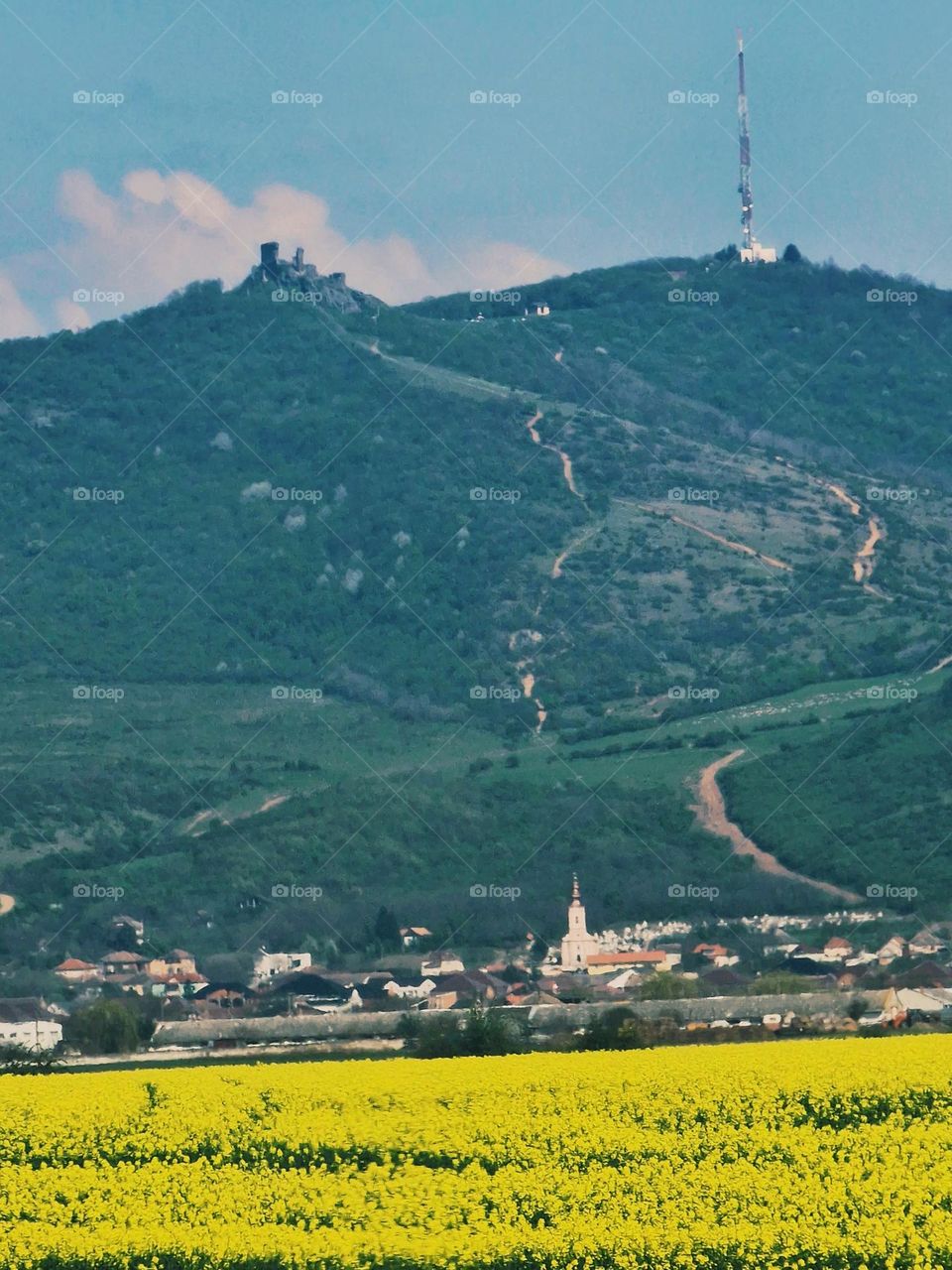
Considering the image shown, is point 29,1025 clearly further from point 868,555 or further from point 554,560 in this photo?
point 868,555

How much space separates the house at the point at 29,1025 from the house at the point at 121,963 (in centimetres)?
1326

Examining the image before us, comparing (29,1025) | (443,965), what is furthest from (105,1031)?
(443,965)

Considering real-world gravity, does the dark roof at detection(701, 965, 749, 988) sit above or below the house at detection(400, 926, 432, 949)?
below

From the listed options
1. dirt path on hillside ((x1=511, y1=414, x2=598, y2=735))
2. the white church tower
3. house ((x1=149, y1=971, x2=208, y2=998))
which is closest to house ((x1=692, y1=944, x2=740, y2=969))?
the white church tower

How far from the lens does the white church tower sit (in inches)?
2940

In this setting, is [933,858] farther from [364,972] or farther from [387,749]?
[387,749]

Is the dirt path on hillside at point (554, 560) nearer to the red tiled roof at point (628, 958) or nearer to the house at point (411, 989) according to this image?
the red tiled roof at point (628, 958)

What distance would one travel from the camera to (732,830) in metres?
90.8

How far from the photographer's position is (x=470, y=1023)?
40.4 metres

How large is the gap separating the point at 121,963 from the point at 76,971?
3.21 meters

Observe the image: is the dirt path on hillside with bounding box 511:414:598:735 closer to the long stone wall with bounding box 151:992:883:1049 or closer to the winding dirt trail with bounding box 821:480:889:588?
the winding dirt trail with bounding box 821:480:889:588

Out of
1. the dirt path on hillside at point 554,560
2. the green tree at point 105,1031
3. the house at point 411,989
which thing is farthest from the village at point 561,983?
the dirt path on hillside at point 554,560

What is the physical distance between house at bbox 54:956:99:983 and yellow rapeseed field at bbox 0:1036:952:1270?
133ft

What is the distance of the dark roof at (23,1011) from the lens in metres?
53.7
